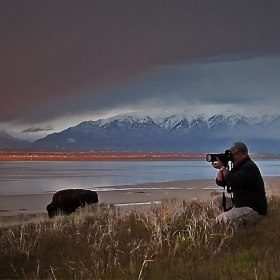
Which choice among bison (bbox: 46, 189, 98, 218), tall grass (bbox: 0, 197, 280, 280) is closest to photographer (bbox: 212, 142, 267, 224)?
tall grass (bbox: 0, 197, 280, 280)

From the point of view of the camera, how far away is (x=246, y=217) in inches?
302

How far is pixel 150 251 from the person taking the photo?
6.65m

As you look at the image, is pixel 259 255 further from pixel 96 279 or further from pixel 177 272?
pixel 96 279

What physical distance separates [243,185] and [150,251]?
176 cm

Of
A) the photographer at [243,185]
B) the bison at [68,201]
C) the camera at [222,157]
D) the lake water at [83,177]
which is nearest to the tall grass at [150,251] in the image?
the photographer at [243,185]

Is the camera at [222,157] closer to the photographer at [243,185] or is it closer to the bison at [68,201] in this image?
the photographer at [243,185]

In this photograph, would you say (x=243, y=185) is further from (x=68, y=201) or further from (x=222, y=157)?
(x=68, y=201)

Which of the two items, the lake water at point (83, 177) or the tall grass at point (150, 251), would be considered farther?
the lake water at point (83, 177)

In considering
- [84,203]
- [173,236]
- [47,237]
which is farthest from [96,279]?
[84,203]

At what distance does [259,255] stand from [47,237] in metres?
3.31

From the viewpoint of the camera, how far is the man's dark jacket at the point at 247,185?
7.42 metres

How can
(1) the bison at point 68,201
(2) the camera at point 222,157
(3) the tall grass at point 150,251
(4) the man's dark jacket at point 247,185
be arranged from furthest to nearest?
(1) the bison at point 68,201 → (2) the camera at point 222,157 → (4) the man's dark jacket at point 247,185 → (3) the tall grass at point 150,251

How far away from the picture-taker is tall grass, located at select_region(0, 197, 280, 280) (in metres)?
5.51

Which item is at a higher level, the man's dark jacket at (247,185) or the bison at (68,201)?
the man's dark jacket at (247,185)
